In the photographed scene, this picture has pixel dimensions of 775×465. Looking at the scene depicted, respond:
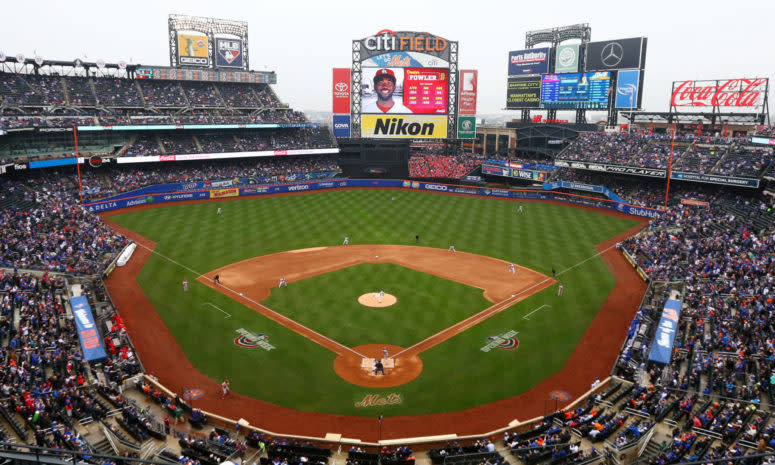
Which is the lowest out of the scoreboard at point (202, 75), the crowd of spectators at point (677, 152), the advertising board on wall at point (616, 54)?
the crowd of spectators at point (677, 152)

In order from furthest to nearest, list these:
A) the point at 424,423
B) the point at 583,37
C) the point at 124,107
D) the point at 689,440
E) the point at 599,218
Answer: the point at 583,37 → the point at 124,107 → the point at 599,218 → the point at 424,423 → the point at 689,440

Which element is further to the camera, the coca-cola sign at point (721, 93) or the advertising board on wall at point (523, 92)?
the advertising board on wall at point (523, 92)

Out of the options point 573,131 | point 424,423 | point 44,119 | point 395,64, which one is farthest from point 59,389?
point 573,131

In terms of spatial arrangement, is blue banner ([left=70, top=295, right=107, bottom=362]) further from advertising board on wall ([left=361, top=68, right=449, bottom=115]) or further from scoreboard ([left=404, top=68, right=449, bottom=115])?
scoreboard ([left=404, top=68, right=449, bottom=115])

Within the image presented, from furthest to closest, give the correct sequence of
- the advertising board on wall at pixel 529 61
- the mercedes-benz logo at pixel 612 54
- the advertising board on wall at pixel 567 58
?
the advertising board on wall at pixel 529 61
the advertising board on wall at pixel 567 58
the mercedes-benz logo at pixel 612 54

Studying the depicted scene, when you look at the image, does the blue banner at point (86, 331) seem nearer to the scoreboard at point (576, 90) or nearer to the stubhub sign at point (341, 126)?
the stubhub sign at point (341, 126)

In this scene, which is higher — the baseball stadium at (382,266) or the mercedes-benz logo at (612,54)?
the mercedes-benz logo at (612,54)

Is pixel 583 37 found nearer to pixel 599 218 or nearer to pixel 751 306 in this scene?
pixel 599 218

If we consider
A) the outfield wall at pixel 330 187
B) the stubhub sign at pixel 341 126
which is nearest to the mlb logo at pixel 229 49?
the stubhub sign at pixel 341 126
